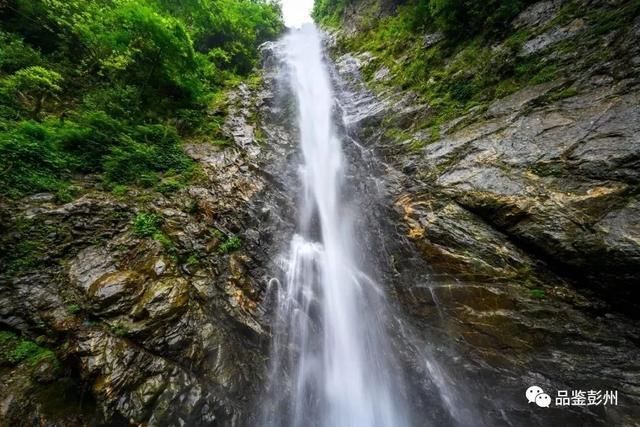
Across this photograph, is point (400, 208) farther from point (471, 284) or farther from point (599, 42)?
point (599, 42)

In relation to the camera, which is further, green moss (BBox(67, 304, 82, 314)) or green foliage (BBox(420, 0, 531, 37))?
green foliage (BBox(420, 0, 531, 37))

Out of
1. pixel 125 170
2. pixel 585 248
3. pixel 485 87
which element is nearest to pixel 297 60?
pixel 485 87

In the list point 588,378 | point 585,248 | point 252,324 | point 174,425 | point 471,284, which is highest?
point 585,248

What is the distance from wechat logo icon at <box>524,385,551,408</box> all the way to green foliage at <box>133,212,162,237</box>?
258 inches

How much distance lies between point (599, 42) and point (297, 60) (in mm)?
12927

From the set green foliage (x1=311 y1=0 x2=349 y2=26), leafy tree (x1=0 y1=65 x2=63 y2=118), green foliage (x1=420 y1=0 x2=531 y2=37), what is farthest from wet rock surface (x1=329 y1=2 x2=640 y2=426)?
green foliage (x1=311 y1=0 x2=349 y2=26)

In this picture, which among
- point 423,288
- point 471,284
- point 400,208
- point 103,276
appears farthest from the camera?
point 400,208

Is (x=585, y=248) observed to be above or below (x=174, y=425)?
above

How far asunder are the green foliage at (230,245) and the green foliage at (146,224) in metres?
1.22

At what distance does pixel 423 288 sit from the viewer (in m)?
5.00

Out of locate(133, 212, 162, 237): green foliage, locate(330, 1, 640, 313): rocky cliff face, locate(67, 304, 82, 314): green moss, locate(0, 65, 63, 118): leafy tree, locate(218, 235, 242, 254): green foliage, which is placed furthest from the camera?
locate(218, 235, 242, 254): green foliage

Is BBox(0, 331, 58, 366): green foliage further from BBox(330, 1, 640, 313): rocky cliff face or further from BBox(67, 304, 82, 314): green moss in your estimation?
BBox(330, 1, 640, 313): rocky cliff face

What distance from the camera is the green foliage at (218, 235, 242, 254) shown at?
5.62m

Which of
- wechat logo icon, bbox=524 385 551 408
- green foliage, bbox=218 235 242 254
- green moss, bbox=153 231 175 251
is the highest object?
green foliage, bbox=218 235 242 254
